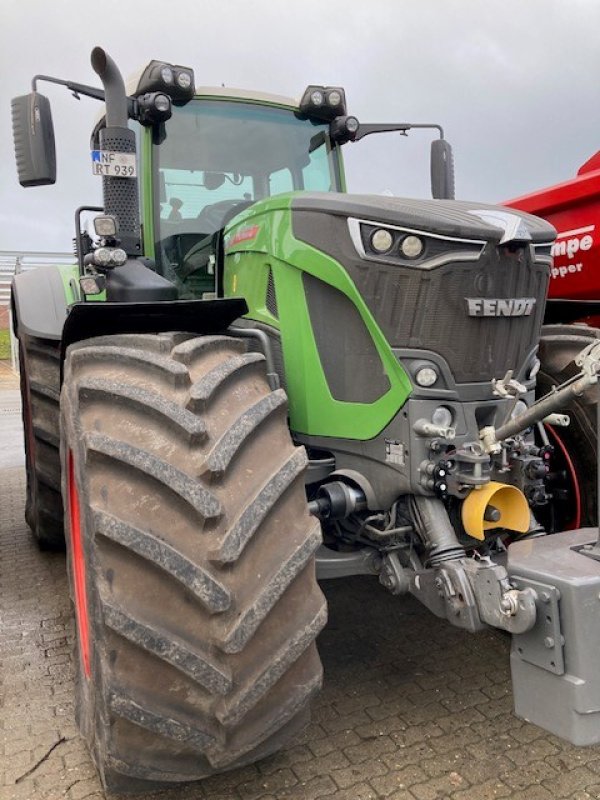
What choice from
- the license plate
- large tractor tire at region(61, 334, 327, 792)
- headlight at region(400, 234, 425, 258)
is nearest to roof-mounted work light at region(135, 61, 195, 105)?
the license plate

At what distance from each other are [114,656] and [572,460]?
2106 mm

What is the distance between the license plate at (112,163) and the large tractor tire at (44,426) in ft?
4.63

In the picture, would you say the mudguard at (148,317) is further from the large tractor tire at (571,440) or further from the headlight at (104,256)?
the large tractor tire at (571,440)

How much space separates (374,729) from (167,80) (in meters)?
2.78

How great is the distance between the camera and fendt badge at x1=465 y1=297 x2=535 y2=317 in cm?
240

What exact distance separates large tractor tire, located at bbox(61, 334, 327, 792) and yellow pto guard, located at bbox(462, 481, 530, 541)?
0.57 m

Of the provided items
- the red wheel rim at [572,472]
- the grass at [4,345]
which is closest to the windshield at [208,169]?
the red wheel rim at [572,472]

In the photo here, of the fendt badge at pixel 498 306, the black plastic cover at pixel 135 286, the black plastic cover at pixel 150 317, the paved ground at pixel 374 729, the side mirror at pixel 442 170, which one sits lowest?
the paved ground at pixel 374 729

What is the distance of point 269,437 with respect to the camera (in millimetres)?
2125

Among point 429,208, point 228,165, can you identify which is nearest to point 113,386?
point 429,208

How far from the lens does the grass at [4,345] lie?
24591mm

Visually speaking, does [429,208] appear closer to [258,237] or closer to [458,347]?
[458,347]

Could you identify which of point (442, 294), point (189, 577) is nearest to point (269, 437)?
point (189, 577)

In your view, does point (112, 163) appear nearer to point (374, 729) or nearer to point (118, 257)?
point (118, 257)
